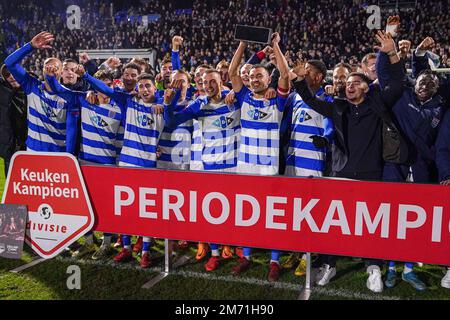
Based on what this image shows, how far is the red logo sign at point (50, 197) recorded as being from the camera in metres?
3.48

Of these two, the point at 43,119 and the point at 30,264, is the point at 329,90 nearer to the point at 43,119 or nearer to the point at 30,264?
the point at 43,119

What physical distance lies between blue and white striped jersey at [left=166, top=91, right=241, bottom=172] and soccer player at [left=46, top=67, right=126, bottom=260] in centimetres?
69

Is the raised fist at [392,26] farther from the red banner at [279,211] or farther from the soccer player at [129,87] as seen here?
the soccer player at [129,87]

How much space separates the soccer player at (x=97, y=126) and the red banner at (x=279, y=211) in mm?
926

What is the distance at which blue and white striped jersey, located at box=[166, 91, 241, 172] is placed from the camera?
158 inches

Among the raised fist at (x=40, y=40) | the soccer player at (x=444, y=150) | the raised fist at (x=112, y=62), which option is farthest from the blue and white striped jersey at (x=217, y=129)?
the raised fist at (x=112, y=62)

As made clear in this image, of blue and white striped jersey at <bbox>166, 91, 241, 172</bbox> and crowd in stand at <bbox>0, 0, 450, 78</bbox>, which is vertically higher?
crowd in stand at <bbox>0, 0, 450, 78</bbox>

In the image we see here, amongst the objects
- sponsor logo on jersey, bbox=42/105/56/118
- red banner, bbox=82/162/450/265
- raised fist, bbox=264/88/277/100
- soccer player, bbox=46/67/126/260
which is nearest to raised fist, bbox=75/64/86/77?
soccer player, bbox=46/67/126/260

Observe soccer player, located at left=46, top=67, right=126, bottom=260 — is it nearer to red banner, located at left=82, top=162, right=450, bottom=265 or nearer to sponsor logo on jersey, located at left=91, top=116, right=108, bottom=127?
sponsor logo on jersey, located at left=91, top=116, right=108, bottom=127

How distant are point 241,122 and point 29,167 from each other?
5.90 ft

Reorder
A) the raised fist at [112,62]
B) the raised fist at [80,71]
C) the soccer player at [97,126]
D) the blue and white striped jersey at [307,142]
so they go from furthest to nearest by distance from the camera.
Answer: the raised fist at [112,62] → the raised fist at [80,71] → the soccer player at [97,126] → the blue and white striped jersey at [307,142]

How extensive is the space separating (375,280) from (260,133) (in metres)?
1.51
